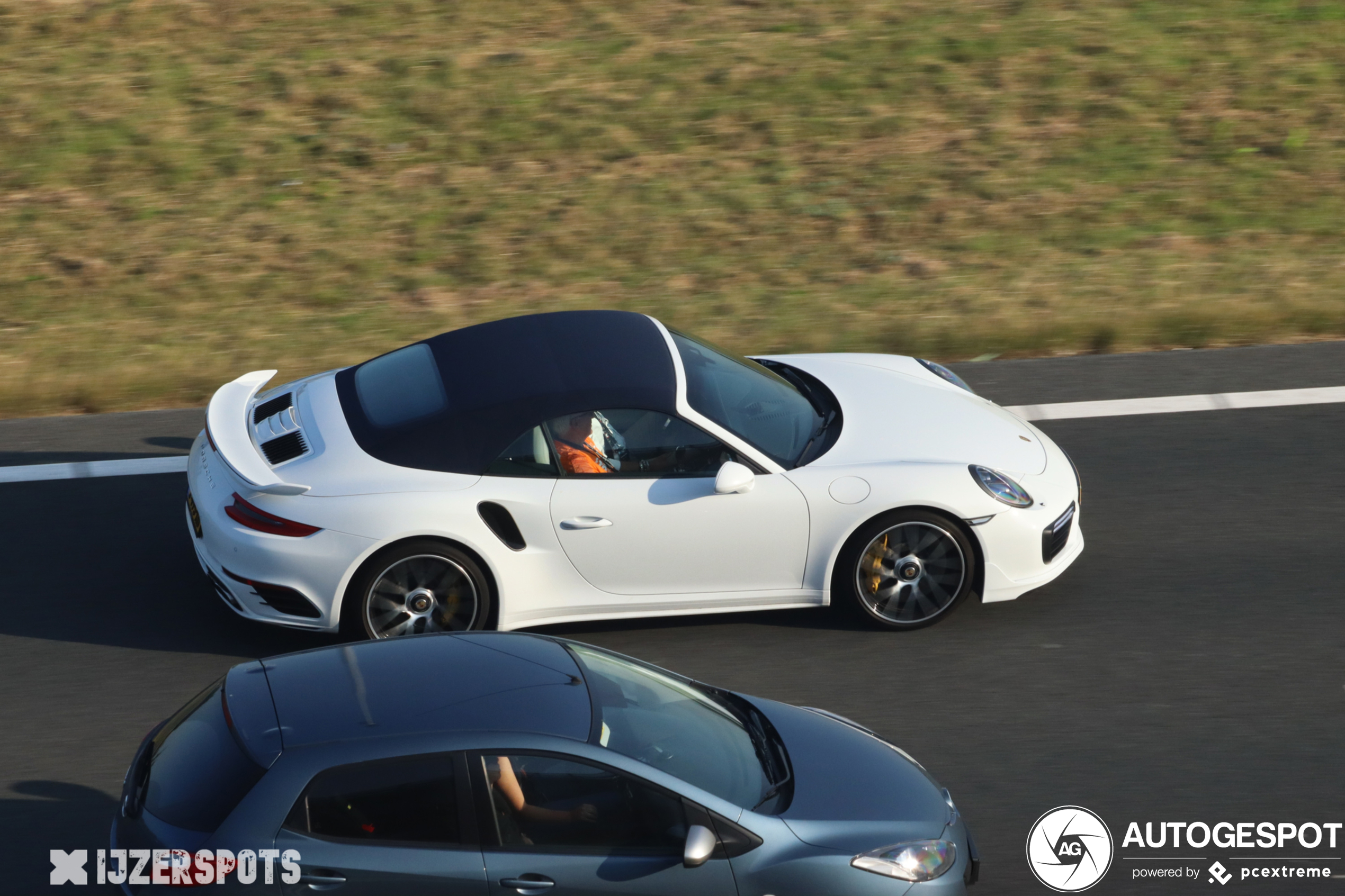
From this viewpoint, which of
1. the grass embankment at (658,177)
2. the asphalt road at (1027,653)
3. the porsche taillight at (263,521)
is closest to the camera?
the asphalt road at (1027,653)

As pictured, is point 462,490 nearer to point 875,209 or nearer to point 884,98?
point 875,209

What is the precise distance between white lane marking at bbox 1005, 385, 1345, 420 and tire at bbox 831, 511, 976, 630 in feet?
9.98

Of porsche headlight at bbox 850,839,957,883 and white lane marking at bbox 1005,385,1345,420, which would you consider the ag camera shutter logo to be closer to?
porsche headlight at bbox 850,839,957,883

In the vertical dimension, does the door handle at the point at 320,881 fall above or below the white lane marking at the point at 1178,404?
below

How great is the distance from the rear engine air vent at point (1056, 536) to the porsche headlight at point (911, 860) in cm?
269

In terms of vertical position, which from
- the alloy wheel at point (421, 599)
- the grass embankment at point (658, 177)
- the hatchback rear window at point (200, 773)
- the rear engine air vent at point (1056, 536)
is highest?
the grass embankment at point (658, 177)

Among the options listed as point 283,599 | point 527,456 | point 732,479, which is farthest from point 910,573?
point 283,599

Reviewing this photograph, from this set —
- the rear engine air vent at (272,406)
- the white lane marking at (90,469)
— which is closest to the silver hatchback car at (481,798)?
the rear engine air vent at (272,406)

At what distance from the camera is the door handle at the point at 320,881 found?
4043 millimetres

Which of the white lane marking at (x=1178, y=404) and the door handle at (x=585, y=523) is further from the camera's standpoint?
the white lane marking at (x=1178, y=404)

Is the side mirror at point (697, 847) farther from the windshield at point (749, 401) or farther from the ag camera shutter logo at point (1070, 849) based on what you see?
the windshield at point (749, 401)

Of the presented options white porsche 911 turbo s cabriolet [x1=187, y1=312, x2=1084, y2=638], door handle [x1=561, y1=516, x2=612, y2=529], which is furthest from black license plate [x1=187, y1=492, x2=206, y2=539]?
door handle [x1=561, y1=516, x2=612, y2=529]

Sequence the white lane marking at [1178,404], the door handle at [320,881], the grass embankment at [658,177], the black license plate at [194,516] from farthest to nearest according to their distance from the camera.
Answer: the grass embankment at [658,177] < the white lane marking at [1178,404] < the black license plate at [194,516] < the door handle at [320,881]

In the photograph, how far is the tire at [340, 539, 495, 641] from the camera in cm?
658
